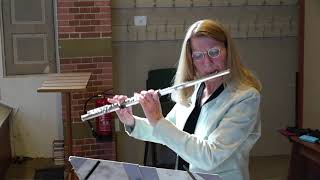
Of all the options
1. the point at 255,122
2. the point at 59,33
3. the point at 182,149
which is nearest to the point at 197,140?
the point at 182,149

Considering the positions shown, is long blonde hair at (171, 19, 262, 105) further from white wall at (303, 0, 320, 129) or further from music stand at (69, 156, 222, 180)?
white wall at (303, 0, 320, 129)

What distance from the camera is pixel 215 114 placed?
1.58 metres

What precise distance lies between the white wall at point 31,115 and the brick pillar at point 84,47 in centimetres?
49

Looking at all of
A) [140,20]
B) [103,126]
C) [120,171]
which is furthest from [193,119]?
[140,20]

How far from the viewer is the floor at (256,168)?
167 inches

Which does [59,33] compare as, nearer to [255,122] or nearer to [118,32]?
[118,32]

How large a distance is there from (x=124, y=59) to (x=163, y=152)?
3.48ft

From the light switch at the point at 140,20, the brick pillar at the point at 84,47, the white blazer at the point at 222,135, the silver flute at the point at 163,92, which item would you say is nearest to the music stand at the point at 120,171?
the white blazer at the point at 222,135

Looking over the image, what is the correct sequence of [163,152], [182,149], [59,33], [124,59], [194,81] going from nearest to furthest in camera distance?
[182,149], [194,81], [163,152], [59,33], [124,59]

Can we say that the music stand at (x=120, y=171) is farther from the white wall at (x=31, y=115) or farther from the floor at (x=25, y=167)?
the white wall at (x=31, y=115)

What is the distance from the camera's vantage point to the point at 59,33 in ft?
13.7

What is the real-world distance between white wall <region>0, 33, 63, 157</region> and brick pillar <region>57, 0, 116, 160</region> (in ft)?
1.62

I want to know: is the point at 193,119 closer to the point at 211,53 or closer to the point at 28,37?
the point at 211,53

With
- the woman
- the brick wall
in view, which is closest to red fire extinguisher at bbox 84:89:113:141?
the brick wall
